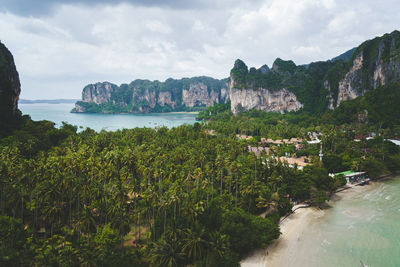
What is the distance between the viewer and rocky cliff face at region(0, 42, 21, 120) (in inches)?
2269

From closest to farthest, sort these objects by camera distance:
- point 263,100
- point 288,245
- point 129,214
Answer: point 129,214 < point 288,245 < point 263,100

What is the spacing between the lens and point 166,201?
25859 mm

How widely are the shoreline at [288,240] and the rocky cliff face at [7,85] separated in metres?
60.5

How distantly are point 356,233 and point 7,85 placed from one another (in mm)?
71920

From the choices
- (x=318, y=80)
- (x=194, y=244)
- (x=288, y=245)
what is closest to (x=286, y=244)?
(x=288, y=245)

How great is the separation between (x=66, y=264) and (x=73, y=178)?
12.0 meters

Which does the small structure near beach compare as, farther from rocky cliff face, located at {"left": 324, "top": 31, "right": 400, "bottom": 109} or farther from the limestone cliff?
rocky cliff face, located at {"left": 324, "top": 31, "right": 400, "bottom": 109}

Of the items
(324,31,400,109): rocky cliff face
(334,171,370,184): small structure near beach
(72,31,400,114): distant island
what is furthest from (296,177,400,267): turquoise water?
(72,31,400,114): distant island

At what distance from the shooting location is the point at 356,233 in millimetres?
32188

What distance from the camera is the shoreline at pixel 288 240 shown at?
2598cm

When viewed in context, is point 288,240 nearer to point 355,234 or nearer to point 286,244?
point 286,244

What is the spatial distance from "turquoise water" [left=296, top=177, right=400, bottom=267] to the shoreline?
26.0 inches

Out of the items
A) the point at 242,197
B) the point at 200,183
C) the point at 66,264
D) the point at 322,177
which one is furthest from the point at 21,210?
the point at 322,177

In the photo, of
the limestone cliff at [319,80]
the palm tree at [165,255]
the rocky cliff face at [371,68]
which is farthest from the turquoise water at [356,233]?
the limestone cliff at [319,80]
